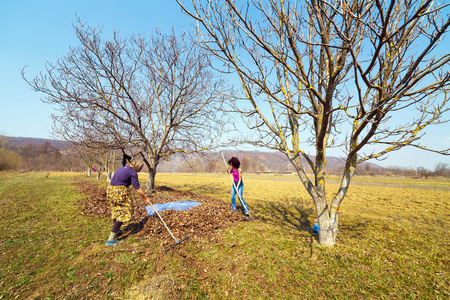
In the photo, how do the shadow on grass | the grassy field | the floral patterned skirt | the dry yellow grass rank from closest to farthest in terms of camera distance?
the grassy field < the floral patterned skirt < the shadow on grass < the dry yellow grass

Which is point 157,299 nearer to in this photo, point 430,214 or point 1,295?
point 1,295

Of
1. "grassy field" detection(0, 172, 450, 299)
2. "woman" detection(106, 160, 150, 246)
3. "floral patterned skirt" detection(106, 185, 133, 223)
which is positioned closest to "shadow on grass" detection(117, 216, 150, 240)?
"grassy field" detection(0, 172, 450, 299)

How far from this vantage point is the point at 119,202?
468 cm

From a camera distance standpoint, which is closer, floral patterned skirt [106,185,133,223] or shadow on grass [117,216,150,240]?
floral patterned skirt [106,185,133,223]

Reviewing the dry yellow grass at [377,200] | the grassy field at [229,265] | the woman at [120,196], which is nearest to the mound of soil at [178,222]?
the grassy field at [229,265]

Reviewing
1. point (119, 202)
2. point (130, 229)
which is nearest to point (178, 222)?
point (130, 229)

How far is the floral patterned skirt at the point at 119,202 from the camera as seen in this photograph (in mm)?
4633

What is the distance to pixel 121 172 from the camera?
472 centimetres

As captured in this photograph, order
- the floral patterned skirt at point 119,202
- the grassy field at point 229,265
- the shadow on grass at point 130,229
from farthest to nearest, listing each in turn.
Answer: the shadow on grass at point 130,229 < the floral patterned skirt at point 119,202 < the grassy field at point 229,265

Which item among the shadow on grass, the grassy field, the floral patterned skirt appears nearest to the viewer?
the grassy field

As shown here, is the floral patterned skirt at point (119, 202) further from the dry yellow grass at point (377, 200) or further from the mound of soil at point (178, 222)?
the dry yellow grass at point (377, 200)

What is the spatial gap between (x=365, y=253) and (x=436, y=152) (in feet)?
8.97

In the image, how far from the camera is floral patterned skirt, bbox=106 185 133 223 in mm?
4633

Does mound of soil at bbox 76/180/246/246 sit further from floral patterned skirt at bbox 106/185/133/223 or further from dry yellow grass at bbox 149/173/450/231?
dry yellow grass at bbox 149/173/450/231
